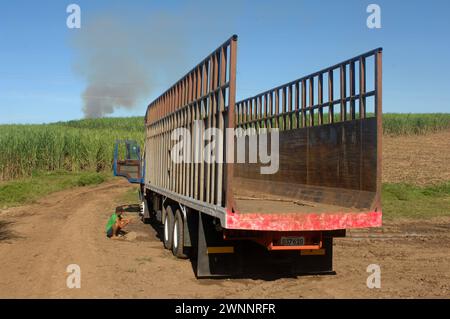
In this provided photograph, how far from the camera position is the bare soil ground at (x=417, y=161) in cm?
2314

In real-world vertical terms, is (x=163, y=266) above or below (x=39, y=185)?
below

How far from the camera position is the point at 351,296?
6.41 metres

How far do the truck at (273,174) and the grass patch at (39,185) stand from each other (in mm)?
11001

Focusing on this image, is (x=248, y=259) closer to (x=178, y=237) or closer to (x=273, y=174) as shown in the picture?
(x=178, y=237)

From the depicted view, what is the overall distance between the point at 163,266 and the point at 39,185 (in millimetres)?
16726

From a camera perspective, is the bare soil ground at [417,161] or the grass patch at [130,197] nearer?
the grass patch at [130,197]

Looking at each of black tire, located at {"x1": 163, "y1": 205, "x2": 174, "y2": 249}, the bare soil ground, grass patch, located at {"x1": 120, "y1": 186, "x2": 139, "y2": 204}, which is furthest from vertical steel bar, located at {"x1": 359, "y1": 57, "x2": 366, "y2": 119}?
the bare soil ground

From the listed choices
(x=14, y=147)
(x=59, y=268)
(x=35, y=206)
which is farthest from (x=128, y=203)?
(x=59, y=268)

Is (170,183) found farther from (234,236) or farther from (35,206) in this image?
(35,206)

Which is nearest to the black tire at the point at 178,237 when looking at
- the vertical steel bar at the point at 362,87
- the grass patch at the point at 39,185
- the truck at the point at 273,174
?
the truck at the point at 273,174

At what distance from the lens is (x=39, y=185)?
75.6ft

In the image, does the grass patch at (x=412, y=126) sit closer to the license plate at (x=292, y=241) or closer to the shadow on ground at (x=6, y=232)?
the shadow on ground at (x=6, y=232)

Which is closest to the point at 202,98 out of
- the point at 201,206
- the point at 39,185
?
the point at 201,206

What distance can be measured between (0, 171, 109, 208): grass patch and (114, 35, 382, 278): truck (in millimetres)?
11001
